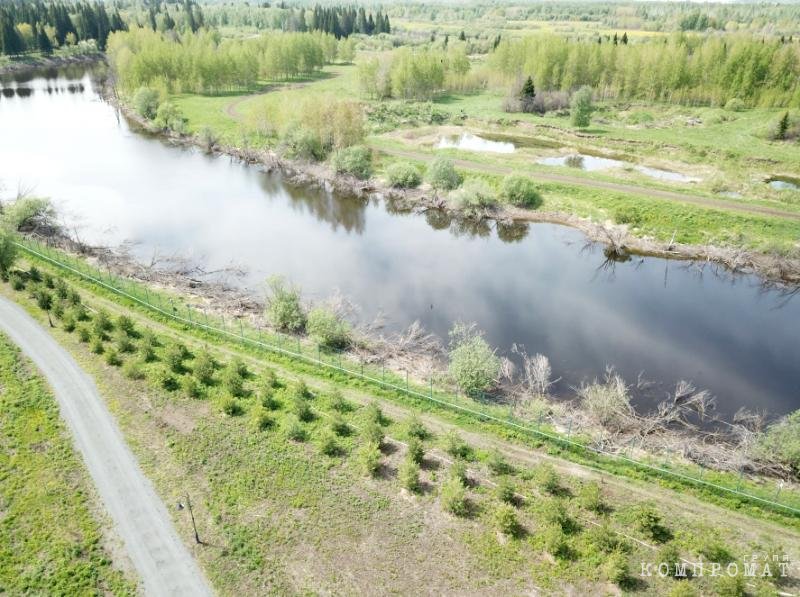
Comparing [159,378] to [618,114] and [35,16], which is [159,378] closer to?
[618,114]

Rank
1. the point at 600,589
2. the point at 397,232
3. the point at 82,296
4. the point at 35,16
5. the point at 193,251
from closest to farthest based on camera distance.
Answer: the point at 600,589, the point at 82,296, the point at 193,251, the point at 397,232, the point at 35,16

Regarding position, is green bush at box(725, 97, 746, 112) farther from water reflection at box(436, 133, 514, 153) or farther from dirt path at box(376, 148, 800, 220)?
dirt path at box(376, 148, 800, 220)

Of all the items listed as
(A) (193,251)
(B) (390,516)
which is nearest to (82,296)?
(A) (193,251)

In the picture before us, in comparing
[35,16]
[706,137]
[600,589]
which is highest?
[35,16]

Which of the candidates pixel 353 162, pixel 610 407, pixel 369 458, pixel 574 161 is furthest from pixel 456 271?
pixel 574 161

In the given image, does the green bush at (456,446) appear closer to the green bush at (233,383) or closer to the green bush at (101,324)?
the green bush at (233,383)

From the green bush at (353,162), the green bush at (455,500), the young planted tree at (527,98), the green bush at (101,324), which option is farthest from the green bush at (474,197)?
the young planted tree at (527,98)

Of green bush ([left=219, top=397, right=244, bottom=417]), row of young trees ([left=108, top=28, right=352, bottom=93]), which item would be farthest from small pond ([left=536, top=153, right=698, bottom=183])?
row of young trees ([left=108, top=28, right=352, bottom=93])
